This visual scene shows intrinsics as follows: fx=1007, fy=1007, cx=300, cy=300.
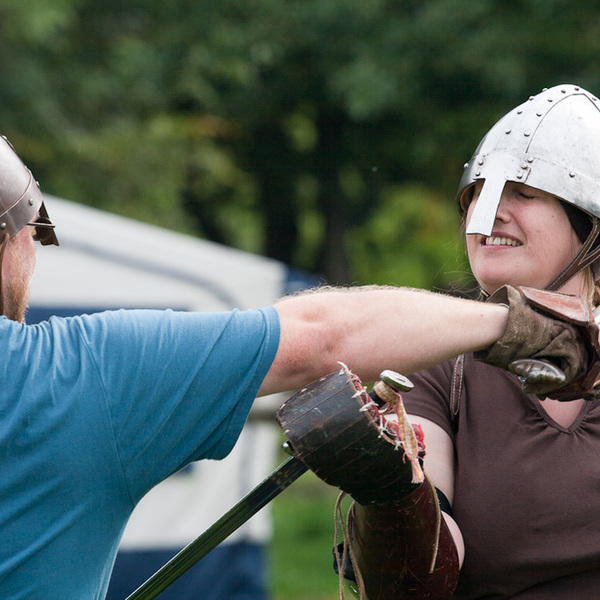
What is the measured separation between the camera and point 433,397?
8.04ft

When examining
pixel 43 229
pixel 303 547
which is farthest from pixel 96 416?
pixel 303 547

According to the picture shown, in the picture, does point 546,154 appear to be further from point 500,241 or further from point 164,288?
point 164,288

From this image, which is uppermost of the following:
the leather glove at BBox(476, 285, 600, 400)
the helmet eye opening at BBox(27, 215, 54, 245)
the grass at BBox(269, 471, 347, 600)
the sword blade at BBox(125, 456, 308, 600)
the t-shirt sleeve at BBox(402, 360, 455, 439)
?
the helmet eye opening at BBox(27, 215, 54, 245)

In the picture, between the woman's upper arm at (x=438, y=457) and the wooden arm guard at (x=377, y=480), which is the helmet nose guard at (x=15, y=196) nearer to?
the wooden arm guard at (x=377, y=480)

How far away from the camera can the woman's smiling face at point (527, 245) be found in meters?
2.52

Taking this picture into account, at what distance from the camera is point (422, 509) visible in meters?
2.18

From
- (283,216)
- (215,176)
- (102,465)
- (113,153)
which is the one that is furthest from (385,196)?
(102,465)

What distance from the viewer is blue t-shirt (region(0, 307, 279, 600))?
6.38 ft

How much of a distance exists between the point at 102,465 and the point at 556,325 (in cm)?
100

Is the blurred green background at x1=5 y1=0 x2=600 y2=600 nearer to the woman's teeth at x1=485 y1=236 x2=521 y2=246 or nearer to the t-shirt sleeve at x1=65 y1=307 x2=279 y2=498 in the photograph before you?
the woman's teeth at x1=485 y1=236 x2=521 y2=246

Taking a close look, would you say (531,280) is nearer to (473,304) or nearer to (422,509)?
(473,304)

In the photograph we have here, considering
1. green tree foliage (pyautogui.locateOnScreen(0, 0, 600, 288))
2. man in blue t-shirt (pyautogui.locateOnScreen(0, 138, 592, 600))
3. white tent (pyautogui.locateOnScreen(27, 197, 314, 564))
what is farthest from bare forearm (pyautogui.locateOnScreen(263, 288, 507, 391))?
green tree foliage (pyautogui.locateOnScreen(0, 0, 600, 288))

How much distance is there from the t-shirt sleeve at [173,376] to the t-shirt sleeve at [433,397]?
20.7 inches

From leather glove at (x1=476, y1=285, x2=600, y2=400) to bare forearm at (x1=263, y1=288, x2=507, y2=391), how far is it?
0.06 m
